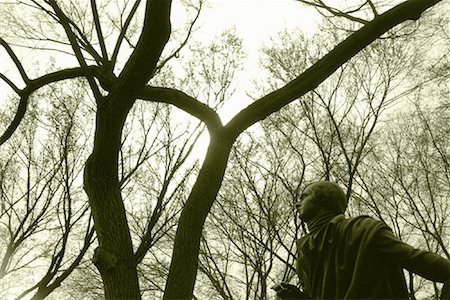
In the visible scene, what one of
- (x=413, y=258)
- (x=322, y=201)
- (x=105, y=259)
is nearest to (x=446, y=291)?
(x=413, y=258)

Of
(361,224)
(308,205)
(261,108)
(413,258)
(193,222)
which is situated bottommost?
(413,258)

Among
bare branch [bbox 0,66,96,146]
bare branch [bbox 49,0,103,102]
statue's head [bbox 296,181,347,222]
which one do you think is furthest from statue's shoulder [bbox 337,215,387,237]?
bare branch [bbox 0,66,96,146]

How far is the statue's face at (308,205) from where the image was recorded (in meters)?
2.59

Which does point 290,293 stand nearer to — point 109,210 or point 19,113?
point 109,210

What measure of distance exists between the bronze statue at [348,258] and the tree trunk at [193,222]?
2528mm

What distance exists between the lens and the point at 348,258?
90.1 inches

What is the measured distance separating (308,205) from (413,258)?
0.64m

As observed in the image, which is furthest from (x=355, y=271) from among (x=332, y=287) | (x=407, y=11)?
(x=407, y=11)

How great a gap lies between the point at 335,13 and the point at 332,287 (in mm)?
5003

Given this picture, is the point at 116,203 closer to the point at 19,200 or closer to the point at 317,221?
the point at 317,221

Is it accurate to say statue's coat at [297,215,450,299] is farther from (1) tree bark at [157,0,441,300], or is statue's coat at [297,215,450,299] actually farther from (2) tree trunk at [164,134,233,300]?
(1) tree bark at [157,0,441,300]

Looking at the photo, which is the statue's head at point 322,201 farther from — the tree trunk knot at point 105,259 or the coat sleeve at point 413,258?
the tree trunk knot at point 105,259

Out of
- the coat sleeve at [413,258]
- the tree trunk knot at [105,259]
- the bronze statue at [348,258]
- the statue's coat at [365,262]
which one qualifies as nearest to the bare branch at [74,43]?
the tree trunk knot at [105,259]

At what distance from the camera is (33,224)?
32.9 ft
